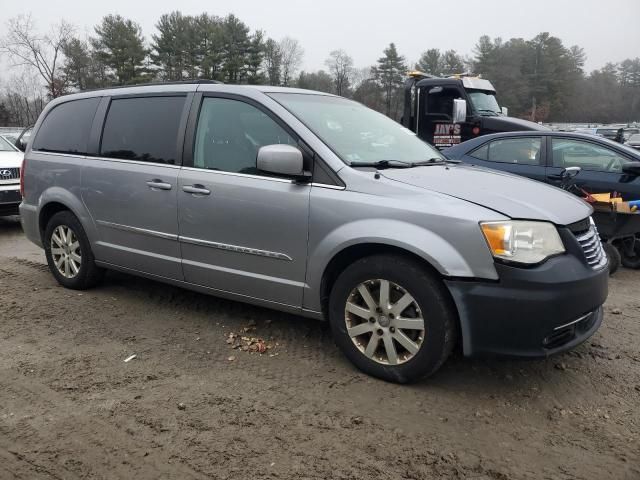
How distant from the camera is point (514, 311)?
110 inches

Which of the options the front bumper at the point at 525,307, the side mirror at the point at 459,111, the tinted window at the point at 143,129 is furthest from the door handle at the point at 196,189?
the side mirror at the point at 459,111

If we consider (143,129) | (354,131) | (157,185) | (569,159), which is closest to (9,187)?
(143,129)

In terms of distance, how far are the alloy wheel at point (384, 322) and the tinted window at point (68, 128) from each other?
3054 mm

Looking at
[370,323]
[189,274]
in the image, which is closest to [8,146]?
[189,274]

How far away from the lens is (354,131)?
12.6 feet

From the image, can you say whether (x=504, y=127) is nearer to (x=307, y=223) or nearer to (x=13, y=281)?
(x=307, y=223)

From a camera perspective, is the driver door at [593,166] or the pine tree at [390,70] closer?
the driver door at [593,166]

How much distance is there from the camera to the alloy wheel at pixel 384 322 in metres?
3.05

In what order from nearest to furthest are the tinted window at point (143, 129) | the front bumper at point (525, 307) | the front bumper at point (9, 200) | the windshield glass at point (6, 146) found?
the front bumper at point (525, 307)
the tinted window at point (143, 129)
the front bumper at point (9, 200)
the windshield glass at point (6, 146)

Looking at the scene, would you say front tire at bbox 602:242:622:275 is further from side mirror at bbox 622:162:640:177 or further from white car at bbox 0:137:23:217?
white car at bbox 0:137:23:217

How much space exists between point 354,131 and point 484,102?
8.22 meters

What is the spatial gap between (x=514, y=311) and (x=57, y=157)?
14.0ft

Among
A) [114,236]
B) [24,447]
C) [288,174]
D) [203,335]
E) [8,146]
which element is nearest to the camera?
[24,447]

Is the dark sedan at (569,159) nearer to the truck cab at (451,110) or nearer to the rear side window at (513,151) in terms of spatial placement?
the rear side window at (513,151)
